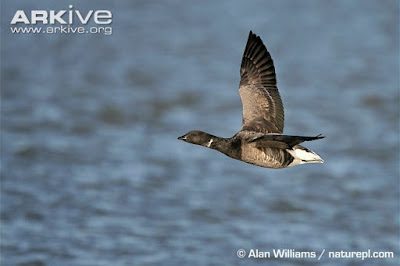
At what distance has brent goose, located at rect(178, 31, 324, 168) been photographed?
32.2ft

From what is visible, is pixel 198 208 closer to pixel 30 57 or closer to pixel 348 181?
pixel 348 181

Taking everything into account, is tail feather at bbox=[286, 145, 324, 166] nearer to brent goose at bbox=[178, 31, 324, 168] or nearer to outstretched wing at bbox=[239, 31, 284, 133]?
brent goose at bbox=[178, 31, 324, 168]

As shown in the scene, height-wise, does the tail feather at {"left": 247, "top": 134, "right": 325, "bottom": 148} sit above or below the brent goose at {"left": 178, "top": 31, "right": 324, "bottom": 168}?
below

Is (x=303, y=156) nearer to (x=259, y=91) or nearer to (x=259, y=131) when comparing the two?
(x=259, y=131)

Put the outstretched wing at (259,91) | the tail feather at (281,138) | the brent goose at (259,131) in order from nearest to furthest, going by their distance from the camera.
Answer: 1. the tail feather at (281,138)
2. the brent goose at (259,131)
3. the outstretched wing at (259,91)

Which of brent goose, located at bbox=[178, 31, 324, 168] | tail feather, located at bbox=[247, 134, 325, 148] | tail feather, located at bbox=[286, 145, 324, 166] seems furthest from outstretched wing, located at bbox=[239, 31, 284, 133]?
tail feather, located at bbox=[247, 134, 325, 148]

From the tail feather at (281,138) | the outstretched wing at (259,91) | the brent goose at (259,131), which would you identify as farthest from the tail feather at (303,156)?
the outstretched wing at (259,91)

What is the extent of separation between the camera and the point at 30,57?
2564 cm

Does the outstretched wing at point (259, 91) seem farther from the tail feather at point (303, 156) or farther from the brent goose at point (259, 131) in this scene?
the tail feather at point (303, 156)

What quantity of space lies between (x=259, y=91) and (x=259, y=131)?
0.72 meters

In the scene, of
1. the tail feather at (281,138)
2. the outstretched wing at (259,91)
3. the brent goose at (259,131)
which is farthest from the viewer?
the outstretched wing at (259,91)

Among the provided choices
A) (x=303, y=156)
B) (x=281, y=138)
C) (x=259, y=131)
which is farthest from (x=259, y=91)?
(x=281, y=138)

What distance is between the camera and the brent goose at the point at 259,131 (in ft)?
32.2

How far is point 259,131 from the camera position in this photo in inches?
410
